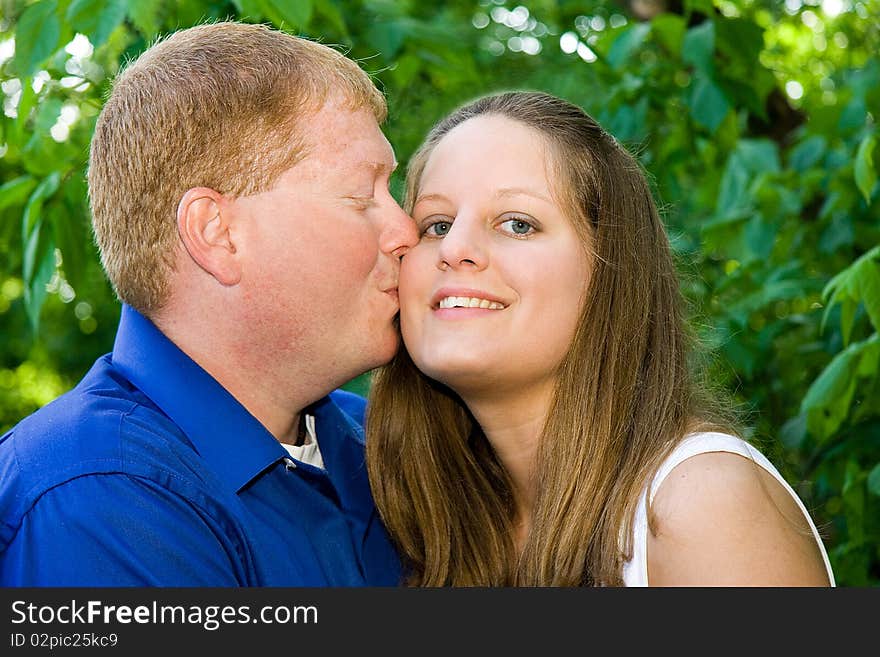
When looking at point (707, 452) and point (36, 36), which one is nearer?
point (707, 452)

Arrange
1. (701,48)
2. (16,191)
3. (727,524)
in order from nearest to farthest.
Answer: (727,524)
(16,191)
(701,48)

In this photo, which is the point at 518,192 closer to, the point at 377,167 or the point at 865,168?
the point at 377,167

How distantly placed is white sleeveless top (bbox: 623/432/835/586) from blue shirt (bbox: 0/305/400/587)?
0.63 m

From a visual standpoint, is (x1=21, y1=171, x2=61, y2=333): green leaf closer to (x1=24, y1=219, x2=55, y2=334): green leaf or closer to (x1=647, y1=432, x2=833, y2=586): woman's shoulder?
(x1=24, y1=219, x2=55, y2=334): green leaf

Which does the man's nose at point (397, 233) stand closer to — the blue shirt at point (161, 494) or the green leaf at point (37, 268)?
the blue shirt at point (161, 494)

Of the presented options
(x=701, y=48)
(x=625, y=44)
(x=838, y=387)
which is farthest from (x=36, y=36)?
(x=838, y=387)

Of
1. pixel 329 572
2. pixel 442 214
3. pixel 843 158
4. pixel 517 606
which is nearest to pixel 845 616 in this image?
pixel 517 606

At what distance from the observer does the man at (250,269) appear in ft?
7.72

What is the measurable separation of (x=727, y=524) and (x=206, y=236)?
1267 millimetres

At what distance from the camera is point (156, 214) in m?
2.55

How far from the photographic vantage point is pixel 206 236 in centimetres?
250

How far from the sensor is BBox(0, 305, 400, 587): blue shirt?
199cm

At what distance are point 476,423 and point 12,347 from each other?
7010mm

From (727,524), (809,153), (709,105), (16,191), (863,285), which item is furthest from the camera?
(809,153)
